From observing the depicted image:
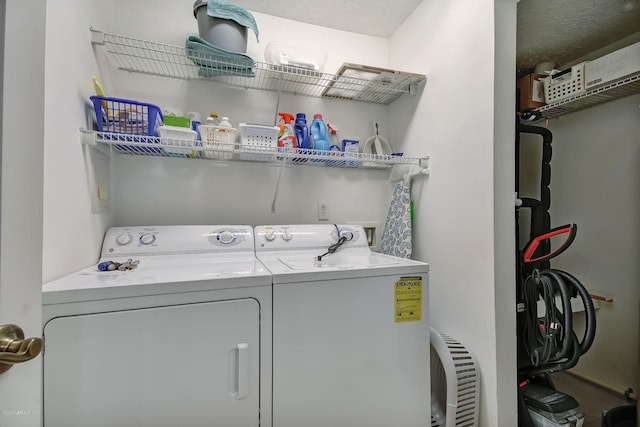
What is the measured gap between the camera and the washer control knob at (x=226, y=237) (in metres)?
1.53

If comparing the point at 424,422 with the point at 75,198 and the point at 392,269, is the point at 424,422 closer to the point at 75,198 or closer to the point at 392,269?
the point at 392,269

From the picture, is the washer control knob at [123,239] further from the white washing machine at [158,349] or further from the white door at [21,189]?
the white door at [21,189]

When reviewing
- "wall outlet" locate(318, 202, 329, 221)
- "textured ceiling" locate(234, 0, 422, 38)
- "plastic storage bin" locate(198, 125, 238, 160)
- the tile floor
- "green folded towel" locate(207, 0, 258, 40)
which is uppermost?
"textured ceiling" locate(234, 0, 422, 38)

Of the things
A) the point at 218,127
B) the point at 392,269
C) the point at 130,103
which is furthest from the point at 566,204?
the point at 130,103

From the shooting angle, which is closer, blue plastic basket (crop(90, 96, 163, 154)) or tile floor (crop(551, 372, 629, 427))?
blue plastic basket (crop(90, 96, 163, 154))

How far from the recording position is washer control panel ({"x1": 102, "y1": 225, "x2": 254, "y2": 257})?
1.38 metres

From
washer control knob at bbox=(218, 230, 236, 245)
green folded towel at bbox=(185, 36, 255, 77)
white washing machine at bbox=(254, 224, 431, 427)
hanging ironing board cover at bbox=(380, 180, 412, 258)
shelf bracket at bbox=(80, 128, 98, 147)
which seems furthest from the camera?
hanging ironing board cover at bbox=(380, 180, 412, 258)

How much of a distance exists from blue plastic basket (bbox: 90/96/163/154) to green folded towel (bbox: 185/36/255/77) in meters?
0.38

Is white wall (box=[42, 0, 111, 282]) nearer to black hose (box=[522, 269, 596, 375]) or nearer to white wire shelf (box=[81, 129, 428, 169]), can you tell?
white wire shelf (box=[81, 129, 428, 169])

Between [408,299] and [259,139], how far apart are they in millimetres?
1130

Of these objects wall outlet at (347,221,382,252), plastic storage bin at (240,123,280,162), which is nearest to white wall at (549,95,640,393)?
wall outlet at (347,221,382,252)

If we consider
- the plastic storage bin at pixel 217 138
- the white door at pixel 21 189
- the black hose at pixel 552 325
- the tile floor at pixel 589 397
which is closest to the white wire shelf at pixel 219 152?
the plastic storage bin at pixel 217 138

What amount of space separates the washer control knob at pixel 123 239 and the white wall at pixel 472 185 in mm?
1674

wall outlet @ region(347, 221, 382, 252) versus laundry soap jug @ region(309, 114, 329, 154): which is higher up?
laundry soap jug @ region(309, 114, 329, 154)
